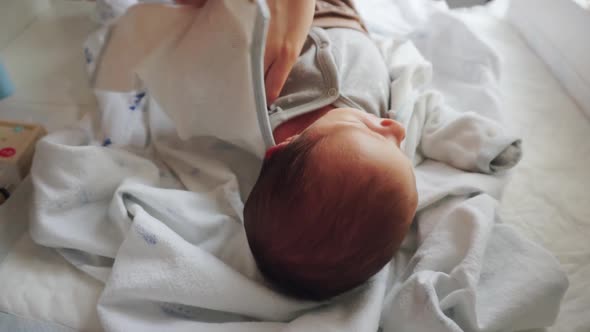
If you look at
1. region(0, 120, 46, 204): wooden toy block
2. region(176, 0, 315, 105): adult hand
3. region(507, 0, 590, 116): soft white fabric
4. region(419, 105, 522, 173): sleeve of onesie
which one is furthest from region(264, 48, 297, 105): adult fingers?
region(507, 0, 590, 116): soft white fabric

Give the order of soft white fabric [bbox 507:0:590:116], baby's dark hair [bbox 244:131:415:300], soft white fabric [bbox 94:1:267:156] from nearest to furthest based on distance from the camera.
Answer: baby's dark hair [bbox 244:131:415:300], soft white fabric [bbox 94:1:267:156], soft white fabric [bbox 507:0:590:116]

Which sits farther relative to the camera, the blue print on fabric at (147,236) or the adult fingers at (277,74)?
the adult fingers at (277,74)

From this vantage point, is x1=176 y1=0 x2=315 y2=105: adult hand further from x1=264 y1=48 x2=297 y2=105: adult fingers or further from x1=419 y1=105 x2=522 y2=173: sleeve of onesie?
x1=419 y1=105 x2=522 y2=173: sleeve of onesie

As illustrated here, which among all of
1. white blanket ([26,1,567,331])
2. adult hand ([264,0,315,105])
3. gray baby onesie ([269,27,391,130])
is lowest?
white blanket ([26,1,567,331])

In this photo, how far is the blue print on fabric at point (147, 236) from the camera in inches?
22.1

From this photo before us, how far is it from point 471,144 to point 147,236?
47 centimetres

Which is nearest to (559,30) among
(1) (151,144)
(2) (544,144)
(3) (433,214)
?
(2) (544,144)

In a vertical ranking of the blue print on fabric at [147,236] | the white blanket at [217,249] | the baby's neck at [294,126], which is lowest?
the white blanket at [217,249]

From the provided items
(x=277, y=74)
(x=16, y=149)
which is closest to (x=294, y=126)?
(x=277, y=74)

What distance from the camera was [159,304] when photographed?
1.85 feet

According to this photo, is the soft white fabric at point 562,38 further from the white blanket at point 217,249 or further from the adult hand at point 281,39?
the adult hand at point 281,39

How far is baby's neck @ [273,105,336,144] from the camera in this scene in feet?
2.29

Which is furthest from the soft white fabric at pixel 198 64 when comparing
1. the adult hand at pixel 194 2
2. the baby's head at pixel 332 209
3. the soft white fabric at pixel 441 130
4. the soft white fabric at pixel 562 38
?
the soft white fabric at pixel 562 38

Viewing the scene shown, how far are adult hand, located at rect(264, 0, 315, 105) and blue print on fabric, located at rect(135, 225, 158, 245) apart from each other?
0.86 feet
